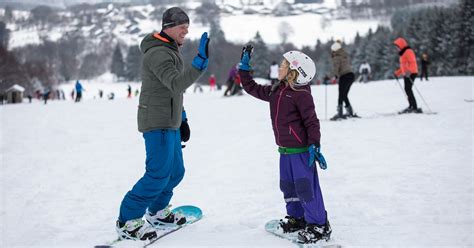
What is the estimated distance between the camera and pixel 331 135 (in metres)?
8.80

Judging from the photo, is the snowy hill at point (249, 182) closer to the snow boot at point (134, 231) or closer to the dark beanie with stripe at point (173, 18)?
the snow boot at point (134, 231)

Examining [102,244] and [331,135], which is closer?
[102,244]

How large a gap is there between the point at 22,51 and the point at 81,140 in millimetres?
87197

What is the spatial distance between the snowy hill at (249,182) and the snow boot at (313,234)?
0.49 ft

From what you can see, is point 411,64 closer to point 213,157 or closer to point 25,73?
point 213,157

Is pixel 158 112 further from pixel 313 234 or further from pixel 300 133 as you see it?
pixel 313 234

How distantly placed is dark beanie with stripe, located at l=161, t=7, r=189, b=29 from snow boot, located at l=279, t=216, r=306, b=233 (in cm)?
194

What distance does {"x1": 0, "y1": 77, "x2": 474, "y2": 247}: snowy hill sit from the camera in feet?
12.4

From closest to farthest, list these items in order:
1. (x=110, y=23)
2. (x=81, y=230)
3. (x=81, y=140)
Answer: (x=81, y=230), (x=81, y=140), (x=110, y=23)

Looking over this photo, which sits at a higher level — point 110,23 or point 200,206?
point 110,23

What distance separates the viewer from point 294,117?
3434 millimetres

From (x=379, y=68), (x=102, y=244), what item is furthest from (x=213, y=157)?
(x=379, y=68)

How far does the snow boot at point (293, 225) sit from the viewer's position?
366 cm

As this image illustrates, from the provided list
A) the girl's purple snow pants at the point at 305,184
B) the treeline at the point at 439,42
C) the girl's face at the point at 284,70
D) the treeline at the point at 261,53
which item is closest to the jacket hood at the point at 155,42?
the girl's face at the point at 284,70
